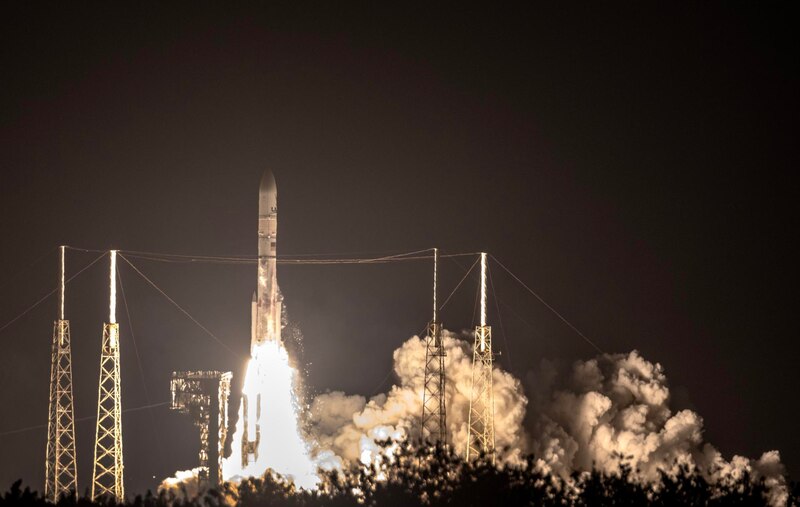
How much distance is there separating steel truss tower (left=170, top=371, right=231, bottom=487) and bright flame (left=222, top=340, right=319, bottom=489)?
62cm

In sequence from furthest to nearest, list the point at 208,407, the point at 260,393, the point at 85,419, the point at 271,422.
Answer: the point at 85,419, the point at 208,407, the point at 271,422, the point at 260,393

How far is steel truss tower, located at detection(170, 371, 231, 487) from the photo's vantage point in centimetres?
6475

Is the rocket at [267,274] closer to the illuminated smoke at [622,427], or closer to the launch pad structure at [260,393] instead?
the launch pad structure at [260,393]

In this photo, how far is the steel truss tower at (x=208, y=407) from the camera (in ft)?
212

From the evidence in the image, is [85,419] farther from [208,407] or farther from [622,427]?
[622,427]

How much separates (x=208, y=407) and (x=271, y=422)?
3.61 metres

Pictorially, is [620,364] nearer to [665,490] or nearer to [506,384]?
[506,384]

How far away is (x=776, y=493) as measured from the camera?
6644 centimetres

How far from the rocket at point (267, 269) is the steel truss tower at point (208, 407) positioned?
10.2 ft

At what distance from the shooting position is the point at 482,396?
206ft

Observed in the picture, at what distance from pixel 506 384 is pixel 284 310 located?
15.3m

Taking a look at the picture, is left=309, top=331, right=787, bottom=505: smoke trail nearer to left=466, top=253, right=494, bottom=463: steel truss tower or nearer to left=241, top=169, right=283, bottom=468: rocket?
left=466, top=253, right=494, bottom=463: steel truss tower

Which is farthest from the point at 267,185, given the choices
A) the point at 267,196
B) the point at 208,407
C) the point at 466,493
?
the point at 466,493

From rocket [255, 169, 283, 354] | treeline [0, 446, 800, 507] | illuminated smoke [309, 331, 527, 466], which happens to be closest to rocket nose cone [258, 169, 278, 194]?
rocket [255, 169, 283, 354]
